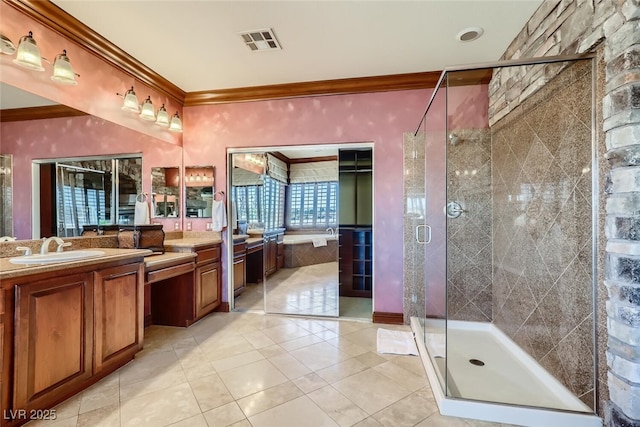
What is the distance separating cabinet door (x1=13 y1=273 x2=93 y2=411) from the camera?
1522 mm

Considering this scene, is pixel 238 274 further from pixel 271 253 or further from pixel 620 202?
pixel 620 202

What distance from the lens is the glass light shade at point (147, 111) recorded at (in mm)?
2998

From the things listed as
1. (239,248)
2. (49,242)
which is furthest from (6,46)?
(239,248)

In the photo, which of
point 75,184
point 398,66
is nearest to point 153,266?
point 75,184

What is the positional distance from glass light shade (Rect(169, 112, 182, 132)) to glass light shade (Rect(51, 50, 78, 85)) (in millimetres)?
1201

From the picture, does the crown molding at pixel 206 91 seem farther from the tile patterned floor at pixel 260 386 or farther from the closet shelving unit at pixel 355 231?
the tile patterned floor at pixel 260 386

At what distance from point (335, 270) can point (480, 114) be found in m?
2.48

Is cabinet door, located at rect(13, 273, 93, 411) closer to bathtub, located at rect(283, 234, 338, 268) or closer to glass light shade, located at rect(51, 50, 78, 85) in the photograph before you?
glass light shade, located at rect(51, 50, 78, 85)

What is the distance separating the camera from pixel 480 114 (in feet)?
9.82

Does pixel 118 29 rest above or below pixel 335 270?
above

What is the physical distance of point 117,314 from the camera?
2.13 metres

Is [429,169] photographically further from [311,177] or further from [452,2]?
[311,177]

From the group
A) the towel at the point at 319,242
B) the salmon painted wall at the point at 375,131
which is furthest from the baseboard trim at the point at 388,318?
the towel at the point at 319,242

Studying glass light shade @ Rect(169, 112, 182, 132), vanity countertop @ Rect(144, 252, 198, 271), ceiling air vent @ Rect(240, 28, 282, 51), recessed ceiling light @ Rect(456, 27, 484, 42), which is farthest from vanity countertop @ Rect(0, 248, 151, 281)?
recessed ceiling light @ Rect(456, 27, 484, 42)
